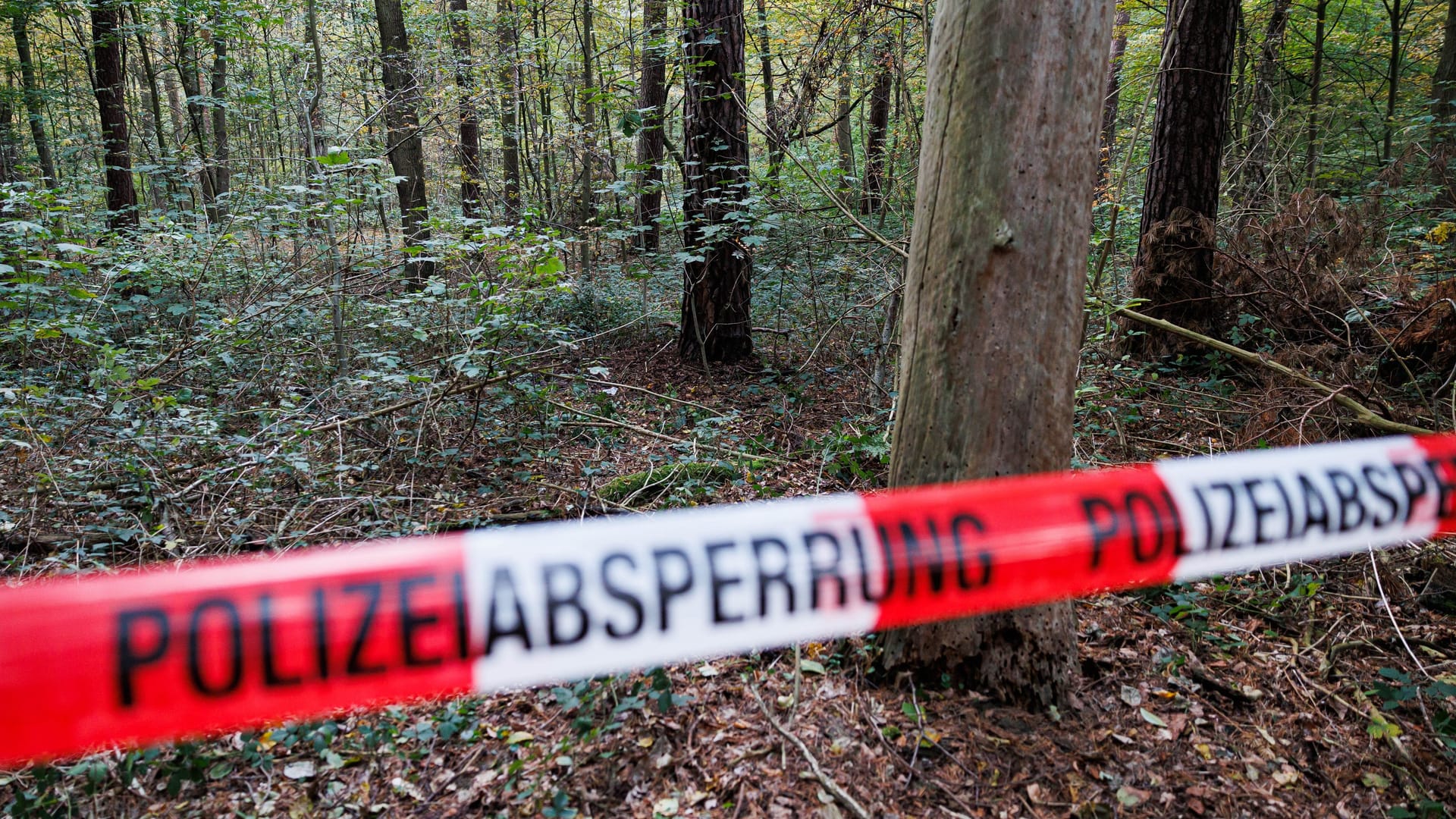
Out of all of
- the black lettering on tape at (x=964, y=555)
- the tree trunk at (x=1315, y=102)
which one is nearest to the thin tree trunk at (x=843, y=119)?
the black lettering on tape at (x=964, y=555)

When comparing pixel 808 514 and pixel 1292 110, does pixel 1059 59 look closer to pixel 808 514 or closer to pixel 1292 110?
pixel 808 514

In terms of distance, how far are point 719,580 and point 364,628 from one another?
66cm

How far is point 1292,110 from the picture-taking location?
9070mm

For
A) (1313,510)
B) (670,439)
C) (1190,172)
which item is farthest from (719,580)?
(1190,172)

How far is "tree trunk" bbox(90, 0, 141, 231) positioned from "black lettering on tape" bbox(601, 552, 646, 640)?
1192 centimetres

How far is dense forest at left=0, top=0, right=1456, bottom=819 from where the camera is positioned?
2172 mm

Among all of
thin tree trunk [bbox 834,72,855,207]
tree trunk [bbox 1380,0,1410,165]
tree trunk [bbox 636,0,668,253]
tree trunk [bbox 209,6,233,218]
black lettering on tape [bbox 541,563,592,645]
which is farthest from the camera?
tree trunk [bbox 1380,0,1410,165]

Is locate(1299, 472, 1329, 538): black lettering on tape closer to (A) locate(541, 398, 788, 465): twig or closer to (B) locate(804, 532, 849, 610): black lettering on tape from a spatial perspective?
(B) locate(804, 532, 849, 610): black lettering on tape

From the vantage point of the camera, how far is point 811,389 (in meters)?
6.60

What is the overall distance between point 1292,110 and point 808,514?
426 inches

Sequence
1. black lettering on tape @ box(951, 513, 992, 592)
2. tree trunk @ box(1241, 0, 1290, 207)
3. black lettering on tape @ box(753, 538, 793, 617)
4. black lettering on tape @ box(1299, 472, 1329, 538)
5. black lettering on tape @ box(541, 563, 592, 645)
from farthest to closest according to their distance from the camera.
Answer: tree trunk @ box(1241, 0, 1290, 207) → black lettering on tape @ box(1299, 472, 1329, 538) → black lettering on tape @ box(951, 513, 992, 592) → black lettering on tape @ box(753, 538, 793, 617) → black lettering on tape @ box(541, 563, 592, 645)

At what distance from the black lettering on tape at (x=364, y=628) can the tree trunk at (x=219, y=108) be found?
8.95m

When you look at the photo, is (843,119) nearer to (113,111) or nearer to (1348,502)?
(1348,502)

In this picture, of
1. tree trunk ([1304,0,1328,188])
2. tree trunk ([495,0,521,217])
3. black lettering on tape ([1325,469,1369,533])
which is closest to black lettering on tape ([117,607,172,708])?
black lettering on tape ([1325,469,1369,533])
